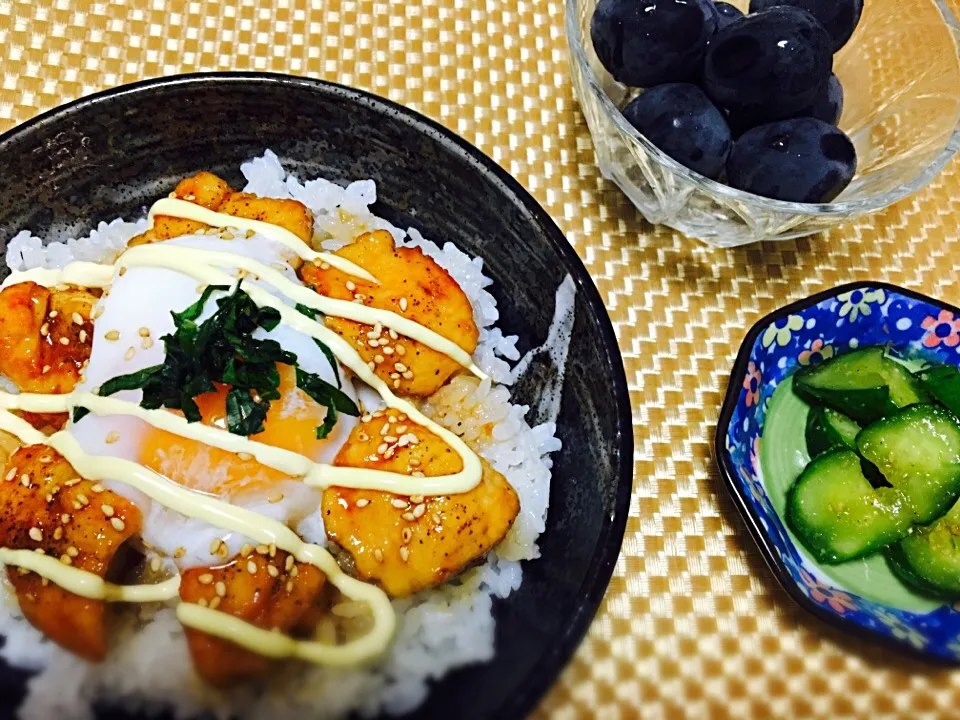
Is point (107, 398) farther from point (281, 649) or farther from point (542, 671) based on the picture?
point (542, 671)

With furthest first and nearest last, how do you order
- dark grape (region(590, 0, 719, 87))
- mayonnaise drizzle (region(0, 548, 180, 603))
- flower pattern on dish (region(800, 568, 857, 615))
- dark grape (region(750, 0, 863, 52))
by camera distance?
dark grape (region(750, 0, 863, 52)) → dark grape (region(590, 0, 719, 87)) → flower pattern on dish (region(800, 568, 857, 615)) → mayonnaise drizzle (region(0, 548, 180, 603))

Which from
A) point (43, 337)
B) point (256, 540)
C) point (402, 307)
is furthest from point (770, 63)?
point (43, 337)

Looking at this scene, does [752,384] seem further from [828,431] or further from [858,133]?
[858,133]

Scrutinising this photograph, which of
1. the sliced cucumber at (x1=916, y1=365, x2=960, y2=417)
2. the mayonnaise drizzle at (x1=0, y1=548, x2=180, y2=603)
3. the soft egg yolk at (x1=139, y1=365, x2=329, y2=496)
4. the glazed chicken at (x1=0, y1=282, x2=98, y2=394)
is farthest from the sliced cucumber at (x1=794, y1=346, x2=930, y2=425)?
the glazed chicken at (x1=0, y1=282, x2=98, y2=394)

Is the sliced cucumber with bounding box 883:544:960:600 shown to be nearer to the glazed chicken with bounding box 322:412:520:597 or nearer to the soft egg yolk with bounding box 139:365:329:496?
the glazed chicken with bounding box 322:412:520:597

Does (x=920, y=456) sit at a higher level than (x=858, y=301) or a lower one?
lower

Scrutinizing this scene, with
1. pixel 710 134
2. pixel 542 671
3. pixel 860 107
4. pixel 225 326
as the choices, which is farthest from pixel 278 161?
pixel 860 107
